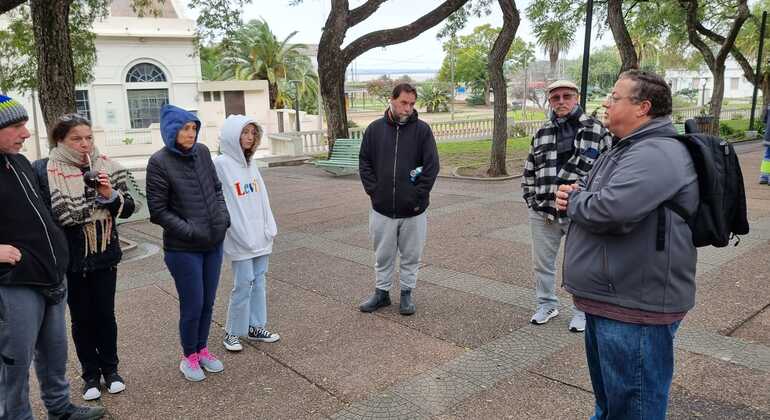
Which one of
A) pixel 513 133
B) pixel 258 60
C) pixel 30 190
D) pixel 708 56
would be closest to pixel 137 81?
pixel 258 60

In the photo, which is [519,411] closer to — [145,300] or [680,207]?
[680,207]

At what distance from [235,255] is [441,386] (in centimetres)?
162

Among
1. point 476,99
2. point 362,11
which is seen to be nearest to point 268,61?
point 362,11

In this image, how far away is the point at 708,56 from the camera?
21.8m

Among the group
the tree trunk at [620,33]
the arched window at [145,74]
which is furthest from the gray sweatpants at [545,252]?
the arched window at [145,74]

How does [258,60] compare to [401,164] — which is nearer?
[401,164]

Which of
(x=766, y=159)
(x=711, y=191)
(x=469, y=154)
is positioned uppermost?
(x=711, y=191)

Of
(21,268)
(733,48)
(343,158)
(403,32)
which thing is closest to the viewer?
(21,268)

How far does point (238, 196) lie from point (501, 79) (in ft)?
31.7

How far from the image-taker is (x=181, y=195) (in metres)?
3.55

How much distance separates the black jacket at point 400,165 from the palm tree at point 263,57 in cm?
3712

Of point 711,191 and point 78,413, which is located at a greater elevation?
point 711,191

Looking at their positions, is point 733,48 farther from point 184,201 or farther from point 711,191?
point 184,201

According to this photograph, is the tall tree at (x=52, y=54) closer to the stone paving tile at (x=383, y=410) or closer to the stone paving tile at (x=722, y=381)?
the stone paving tile at (x=383, y=410)
